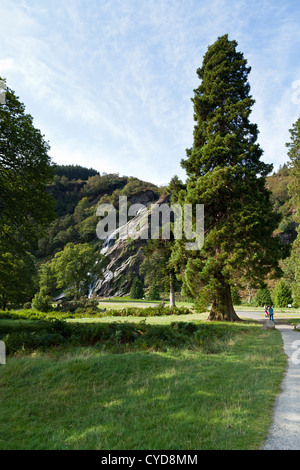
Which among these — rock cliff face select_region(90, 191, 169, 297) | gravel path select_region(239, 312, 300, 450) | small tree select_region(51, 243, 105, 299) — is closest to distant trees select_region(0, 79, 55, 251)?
gravel path select_region(239, 312, 300, 450)

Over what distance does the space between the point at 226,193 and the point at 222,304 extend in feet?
25.0

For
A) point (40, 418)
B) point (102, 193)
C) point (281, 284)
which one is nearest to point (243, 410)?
point (40, 418)

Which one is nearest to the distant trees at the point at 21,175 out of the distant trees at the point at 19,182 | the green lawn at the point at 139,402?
the distant trees at the point at 19,182

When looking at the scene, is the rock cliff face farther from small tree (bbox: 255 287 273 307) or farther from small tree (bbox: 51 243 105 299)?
small tree (bbox: 255 287 273 307)

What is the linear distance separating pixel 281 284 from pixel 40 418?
46.1 metres

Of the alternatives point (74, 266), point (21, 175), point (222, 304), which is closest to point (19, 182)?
point (21, 175)

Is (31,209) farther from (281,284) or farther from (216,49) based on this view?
Result: (281,284)

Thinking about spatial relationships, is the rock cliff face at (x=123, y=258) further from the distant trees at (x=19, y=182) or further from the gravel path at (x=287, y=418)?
the gravel path at (x=287, y=418)

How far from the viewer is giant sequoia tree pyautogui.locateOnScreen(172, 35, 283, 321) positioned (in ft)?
52.2

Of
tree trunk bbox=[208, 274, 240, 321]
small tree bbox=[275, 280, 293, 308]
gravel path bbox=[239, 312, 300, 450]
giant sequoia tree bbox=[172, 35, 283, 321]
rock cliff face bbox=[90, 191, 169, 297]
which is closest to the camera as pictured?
gravel path bbox=[239, 312, 300, 450]

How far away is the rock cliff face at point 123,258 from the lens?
65.6m

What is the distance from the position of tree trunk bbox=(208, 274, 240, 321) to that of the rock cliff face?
44431 millimetres

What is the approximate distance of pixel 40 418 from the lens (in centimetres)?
409

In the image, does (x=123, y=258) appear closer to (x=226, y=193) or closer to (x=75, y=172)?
(x=226, y=193)
